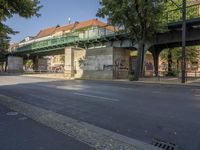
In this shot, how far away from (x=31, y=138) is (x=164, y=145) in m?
2.91

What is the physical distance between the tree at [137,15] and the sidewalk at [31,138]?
19.5 m

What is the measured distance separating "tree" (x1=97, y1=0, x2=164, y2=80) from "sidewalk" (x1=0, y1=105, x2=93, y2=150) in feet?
64.0

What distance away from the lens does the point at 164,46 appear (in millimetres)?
36656

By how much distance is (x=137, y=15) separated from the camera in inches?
956

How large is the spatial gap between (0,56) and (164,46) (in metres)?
55.7

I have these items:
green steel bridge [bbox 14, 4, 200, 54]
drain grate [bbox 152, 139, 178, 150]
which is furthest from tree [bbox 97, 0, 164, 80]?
drain grate [bbox 152, 139, 178, 150]

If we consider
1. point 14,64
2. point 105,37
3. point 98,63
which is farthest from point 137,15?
point 14,64

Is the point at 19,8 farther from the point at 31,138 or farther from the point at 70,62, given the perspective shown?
the point at 70,62

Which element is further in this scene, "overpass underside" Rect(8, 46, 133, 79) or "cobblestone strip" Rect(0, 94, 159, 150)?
"overpass underside" Rect(8, 46, 133, 79)

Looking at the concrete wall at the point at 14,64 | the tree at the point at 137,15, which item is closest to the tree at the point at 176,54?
the tree at the point at 137,15

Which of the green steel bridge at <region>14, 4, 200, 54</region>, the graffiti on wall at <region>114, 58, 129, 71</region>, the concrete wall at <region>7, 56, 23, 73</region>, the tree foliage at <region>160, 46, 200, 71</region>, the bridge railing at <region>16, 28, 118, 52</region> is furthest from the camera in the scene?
the concrete wall at <region>7, 56, 23, 73</region>

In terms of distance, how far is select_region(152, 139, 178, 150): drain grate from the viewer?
477 centimetres

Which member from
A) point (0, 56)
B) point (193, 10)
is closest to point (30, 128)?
point (193, 10)

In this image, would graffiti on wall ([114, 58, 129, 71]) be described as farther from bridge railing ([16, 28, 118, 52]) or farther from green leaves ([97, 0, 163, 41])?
green leaves ([97, 0, 163, 41])
